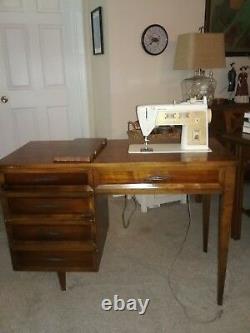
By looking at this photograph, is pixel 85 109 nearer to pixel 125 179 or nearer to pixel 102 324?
pixel 125 179

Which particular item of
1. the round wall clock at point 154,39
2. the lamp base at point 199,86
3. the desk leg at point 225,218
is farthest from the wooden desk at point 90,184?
the round wall clock at point 154,39

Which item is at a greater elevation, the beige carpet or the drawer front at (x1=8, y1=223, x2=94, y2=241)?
the drawer front at (x1=8, y1=223, x2=94, y2=241)

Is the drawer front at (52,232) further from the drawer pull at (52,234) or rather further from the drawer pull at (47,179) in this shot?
the drawer pull at (47,179)

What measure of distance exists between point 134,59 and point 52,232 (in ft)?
6.09

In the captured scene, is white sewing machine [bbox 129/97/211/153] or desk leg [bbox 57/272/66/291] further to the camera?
desk leg [bbox 57/272/66/291]

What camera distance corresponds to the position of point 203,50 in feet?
7.75

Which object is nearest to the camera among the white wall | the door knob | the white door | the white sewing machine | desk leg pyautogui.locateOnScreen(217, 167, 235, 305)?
desk leg pyautogui.locateOnScreen(217, 167, 235, 305)

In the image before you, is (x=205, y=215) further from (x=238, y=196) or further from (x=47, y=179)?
(x=47, y=179)

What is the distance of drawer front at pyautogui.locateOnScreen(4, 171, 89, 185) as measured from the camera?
4.48ft

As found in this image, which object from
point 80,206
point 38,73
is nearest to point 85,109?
point 38,73

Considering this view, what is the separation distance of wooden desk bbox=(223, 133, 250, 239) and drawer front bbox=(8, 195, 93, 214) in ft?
3.38

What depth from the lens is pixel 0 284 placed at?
173 centimetres

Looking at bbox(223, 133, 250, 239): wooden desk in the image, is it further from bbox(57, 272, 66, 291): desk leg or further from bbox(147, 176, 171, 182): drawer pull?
bbox(57, 272, 66, 291): desk leg

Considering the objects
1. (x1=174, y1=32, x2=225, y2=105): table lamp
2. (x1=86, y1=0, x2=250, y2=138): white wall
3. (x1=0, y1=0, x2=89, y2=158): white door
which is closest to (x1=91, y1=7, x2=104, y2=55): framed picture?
(x1=86, y1=0, x2=250, y2=138): white wall
